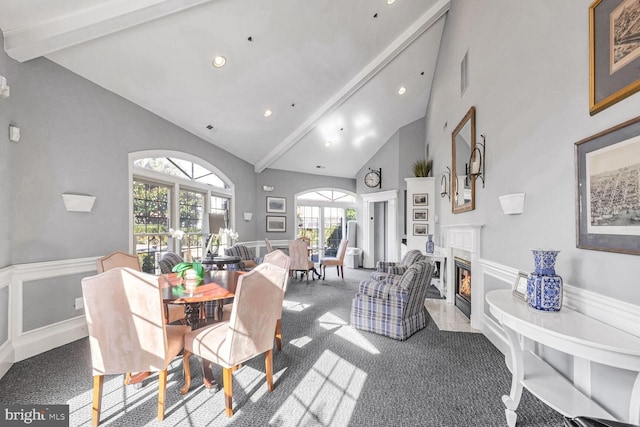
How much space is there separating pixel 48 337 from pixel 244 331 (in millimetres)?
2349

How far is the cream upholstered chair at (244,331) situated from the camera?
188 cm

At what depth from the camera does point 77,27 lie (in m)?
2.49

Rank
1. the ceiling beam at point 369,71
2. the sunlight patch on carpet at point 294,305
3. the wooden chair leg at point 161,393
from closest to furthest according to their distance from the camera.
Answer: the wooden chair leg at point 161,393 → the sunlight patch on carpet at point 294,305 → the ceiling beam at point 369,71

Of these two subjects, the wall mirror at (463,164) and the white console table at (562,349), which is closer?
the white console table at (562,349)

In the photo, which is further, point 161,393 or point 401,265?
point 401,265

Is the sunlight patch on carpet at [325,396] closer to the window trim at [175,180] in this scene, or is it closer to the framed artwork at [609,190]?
the framed artwork at [609,190]

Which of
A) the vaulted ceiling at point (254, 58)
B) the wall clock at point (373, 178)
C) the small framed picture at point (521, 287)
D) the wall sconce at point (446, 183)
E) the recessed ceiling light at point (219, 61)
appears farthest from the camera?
the wall clock at point (373, 178)

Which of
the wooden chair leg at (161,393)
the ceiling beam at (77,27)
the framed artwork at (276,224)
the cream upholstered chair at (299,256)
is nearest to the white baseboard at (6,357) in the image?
the wooden chair leg at (161,393)

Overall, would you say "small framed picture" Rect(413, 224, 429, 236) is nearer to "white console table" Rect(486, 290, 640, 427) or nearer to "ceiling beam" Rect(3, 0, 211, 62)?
"white console table" Rect(486, 290, 640, 427)

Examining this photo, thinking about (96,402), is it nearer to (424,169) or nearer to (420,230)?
(420,230)

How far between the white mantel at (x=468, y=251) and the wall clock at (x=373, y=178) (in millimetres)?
3348

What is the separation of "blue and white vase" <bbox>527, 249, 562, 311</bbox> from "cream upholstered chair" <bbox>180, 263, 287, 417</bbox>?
1598 mm

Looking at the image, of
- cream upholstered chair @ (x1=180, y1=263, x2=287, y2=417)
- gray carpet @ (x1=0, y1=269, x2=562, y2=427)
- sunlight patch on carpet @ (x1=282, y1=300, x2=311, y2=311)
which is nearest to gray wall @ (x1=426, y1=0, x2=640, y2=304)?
gray carpet @ (x1=0, y1=269, x2=562, y2=427)

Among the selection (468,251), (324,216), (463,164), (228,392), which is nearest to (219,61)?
(463,164)
